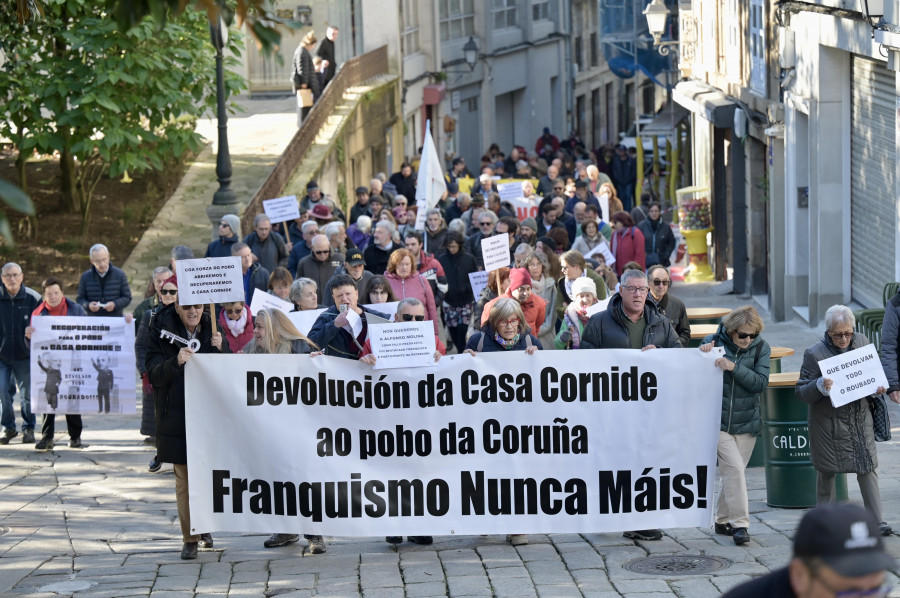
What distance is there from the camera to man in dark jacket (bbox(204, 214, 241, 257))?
1595 cm

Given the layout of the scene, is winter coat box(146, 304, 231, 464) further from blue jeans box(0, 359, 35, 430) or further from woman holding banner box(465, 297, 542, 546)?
blue jeans box(0, 359, 35, 430)

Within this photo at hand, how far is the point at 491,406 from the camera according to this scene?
892cm

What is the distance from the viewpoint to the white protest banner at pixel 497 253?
46.0ft

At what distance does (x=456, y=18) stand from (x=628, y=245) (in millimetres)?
29120

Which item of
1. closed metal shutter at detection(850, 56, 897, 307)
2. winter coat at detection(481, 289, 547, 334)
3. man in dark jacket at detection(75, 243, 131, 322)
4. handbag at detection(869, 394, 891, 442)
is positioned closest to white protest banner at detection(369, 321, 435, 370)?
handbag at detection(869, 394, 891, 442)

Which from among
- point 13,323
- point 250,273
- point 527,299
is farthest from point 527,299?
point 13,323

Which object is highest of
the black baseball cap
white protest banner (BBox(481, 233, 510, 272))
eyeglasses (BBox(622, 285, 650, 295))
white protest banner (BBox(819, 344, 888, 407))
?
white protest banner (BBox(481, 233, 510, 272))

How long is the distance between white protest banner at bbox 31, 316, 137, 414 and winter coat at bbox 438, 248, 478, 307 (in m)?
3.95

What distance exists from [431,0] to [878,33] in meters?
27.5

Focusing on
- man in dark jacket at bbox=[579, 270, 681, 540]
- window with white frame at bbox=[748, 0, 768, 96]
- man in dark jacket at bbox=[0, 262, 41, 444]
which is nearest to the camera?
man in dark jacket at bbox=[579, 270, 681, 540]

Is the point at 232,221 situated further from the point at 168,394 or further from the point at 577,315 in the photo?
the point at 168,394

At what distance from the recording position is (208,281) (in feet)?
31.8

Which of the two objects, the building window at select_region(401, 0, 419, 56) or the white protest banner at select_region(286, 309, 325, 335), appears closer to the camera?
the white protest banner at select_region(286, 309, 325, 335)

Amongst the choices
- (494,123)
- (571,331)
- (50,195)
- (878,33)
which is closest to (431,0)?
(494,123)
